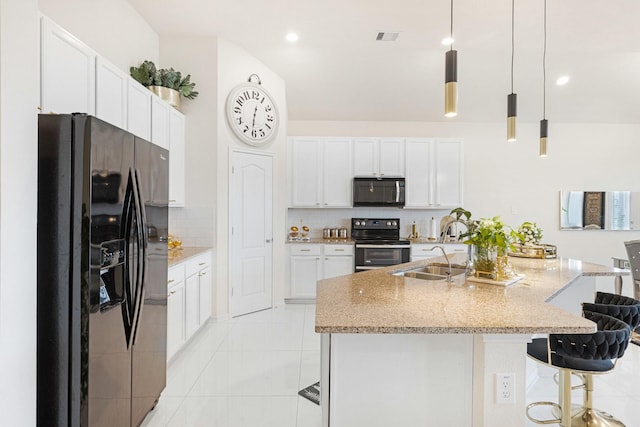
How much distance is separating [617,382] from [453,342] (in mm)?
2078

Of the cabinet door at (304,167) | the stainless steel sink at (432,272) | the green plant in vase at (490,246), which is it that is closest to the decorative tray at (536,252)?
the stainless steel sink at (432,272)

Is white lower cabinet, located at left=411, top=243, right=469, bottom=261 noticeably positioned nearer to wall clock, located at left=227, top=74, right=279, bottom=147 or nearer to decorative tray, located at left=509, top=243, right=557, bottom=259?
decorative tray, located at left=509, top=243, right=557, bottom=259

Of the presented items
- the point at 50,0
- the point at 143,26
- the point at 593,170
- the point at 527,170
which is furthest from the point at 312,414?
the point at 593,170

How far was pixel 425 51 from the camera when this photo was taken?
4.20 m

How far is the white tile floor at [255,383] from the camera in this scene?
2.22 metres

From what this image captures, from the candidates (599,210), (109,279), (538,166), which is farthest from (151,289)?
(599,210)

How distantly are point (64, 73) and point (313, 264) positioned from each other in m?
3.48

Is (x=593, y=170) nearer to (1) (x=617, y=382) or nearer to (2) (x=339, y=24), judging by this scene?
(1) (x=617, y=382)

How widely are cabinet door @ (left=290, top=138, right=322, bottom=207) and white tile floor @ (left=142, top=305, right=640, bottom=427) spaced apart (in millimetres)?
2025

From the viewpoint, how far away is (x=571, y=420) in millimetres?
2086

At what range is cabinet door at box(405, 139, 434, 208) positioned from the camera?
16.7 feet

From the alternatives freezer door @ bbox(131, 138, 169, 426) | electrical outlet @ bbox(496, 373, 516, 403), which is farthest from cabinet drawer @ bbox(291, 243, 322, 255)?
electrical outlet @ bbox(496, 373, 516, 403)

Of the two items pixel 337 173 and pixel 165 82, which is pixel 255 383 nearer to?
pixel 165 82

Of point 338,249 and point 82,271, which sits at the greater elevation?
point 82,271
